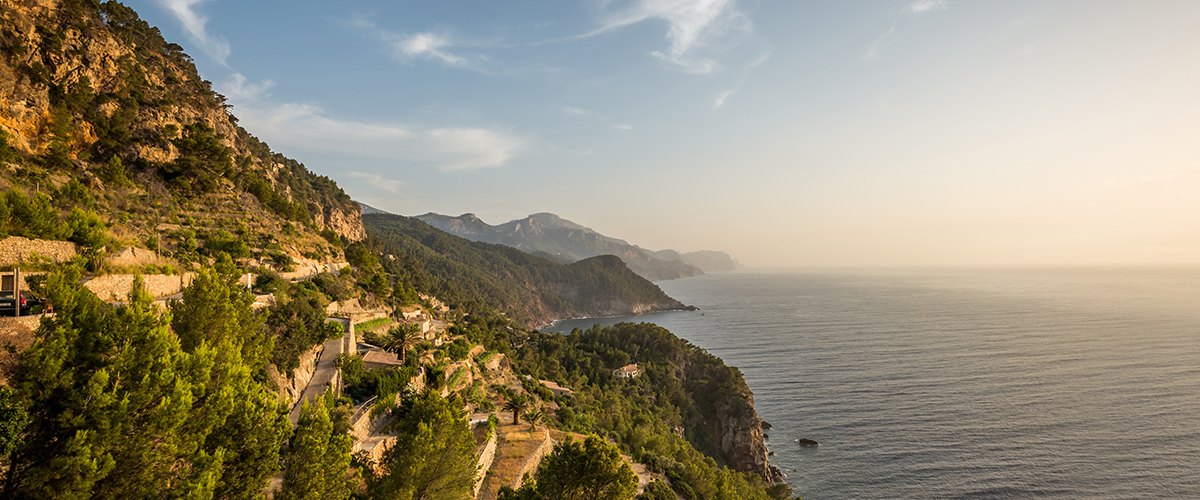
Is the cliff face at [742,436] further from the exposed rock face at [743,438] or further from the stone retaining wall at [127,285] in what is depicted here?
the stone retaining wall at [127,285]

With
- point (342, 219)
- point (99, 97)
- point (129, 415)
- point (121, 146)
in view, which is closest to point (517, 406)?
point (129, 415)

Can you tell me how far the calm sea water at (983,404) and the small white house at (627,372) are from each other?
2121 cm

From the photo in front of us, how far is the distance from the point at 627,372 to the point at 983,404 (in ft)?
172

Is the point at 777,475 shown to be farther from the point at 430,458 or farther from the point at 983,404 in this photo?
the point at 430,458

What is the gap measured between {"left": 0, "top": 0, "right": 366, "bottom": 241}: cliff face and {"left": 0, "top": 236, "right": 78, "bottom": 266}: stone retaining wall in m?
22.1

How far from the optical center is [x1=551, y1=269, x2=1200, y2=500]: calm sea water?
44844 millimetres

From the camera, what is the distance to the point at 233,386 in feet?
39.7

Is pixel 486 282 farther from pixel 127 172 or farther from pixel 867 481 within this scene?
pixel 867 481

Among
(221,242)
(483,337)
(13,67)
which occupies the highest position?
(13,67)

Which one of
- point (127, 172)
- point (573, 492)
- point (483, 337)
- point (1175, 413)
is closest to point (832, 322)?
point (1175, 413)

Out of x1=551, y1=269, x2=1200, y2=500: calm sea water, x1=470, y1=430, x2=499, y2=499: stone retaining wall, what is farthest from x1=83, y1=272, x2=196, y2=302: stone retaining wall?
x1=551, y1=269, x2=1200, y2=500: calm sea water

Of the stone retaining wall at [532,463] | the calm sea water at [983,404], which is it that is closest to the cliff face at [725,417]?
the calm sea water at [983,404]

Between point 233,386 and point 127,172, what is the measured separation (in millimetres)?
46801

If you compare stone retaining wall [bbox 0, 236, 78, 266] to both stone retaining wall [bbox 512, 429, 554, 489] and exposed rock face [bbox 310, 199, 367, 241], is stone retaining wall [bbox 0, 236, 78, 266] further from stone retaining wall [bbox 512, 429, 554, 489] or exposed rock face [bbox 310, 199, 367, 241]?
exposed rock face [bbox 310, 199, 367, 241]
